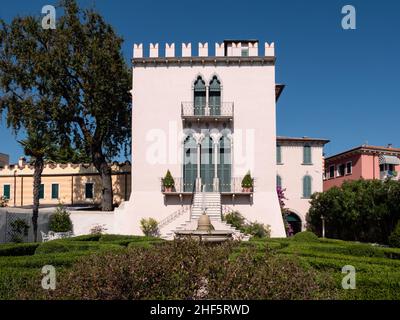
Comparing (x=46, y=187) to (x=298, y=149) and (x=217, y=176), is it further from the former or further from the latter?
(x=298, y=149)

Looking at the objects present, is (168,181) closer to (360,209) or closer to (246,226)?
(246,226)

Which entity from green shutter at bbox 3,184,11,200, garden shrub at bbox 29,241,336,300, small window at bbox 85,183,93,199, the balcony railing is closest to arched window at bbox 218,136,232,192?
the balcony railing

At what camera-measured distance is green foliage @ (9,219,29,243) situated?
21.5 meters

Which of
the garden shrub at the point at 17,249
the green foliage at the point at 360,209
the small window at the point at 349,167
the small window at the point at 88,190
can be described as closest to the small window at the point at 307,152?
the green foliage at the point at 360,209

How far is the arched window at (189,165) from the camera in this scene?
84.3ft

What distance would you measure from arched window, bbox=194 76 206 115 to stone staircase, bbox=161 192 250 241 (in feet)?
17.6

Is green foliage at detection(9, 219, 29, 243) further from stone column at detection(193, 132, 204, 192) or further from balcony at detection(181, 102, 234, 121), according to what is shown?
balcony at detection(181, 102, 234, 121)

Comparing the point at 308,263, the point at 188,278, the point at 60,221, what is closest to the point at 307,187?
the point at 60,221

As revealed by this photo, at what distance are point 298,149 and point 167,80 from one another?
42.4 ft

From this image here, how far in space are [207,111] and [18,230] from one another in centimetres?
1293

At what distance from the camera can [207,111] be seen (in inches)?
1014

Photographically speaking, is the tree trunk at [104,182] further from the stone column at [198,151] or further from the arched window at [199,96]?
the arched window at [199,96]

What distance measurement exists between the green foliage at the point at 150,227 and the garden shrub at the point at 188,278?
57.9 feet

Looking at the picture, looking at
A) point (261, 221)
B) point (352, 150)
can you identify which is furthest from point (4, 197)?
point (352, 150)
